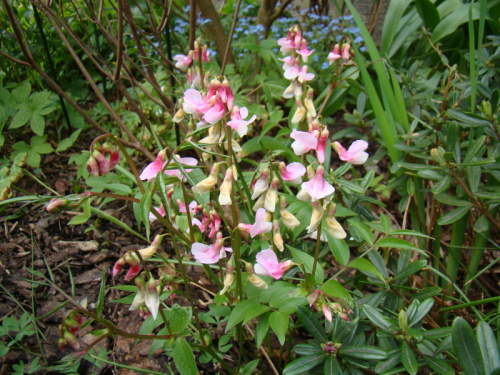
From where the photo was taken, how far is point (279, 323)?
0.97 metres

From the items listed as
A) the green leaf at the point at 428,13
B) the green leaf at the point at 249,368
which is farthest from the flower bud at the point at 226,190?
the green leaf at the point at 428,13

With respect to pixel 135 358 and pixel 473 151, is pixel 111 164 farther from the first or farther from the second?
pixel 473 151

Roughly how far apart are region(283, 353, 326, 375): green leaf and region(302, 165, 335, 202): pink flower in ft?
1.34

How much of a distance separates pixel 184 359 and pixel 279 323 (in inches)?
10.0

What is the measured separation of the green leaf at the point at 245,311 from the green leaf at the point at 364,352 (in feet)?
0.74

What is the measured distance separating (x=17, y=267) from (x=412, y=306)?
1517 mm

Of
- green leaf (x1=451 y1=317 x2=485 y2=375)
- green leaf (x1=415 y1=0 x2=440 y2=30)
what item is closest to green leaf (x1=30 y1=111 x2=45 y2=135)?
green leaf (x1=451 y1=317 x2=485 y2=375)

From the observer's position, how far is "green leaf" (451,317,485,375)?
88cm

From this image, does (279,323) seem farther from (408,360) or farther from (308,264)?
(408,360)

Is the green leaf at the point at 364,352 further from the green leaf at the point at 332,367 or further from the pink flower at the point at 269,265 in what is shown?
the pink flower at the point at 269,265

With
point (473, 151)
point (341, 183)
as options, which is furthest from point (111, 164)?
point (473, 151)

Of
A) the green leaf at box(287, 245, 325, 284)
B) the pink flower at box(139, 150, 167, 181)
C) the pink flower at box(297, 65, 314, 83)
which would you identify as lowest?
the green leaf at box(287, 245, 325, 284)

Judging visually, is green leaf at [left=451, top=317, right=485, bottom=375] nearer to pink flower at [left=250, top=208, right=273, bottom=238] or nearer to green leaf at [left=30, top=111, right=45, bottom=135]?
pink flower at [left=250, top=208, right=273, bottom=238]

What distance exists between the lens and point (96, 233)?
6.26ft
